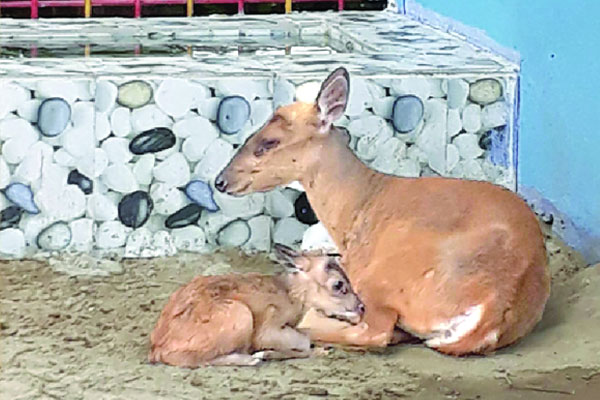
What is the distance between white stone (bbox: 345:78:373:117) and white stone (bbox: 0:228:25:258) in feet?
3.31

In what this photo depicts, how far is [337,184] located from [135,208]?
77 cm

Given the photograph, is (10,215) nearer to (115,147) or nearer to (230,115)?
(115,147)

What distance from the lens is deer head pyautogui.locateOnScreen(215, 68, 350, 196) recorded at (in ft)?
11.2

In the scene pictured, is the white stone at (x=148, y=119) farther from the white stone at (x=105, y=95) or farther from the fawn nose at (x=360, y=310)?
the fawn nose at (x=360, y=310)

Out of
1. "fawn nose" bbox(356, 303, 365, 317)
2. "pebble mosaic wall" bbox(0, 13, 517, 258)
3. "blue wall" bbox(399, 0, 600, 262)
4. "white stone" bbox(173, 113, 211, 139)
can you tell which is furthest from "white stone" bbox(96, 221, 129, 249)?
"blue wall" bbox(399, 0, 600, 262)

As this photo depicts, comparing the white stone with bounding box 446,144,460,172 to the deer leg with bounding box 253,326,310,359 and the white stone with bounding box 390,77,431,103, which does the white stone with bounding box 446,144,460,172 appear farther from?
the deer leg with bounding box 253,326,310,359

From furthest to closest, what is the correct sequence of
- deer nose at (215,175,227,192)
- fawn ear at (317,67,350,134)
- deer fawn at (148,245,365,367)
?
deer nose at (215,175,227,192)
fawn ear at (317,67,350,134)
deer fawn at (148,245,365,367)

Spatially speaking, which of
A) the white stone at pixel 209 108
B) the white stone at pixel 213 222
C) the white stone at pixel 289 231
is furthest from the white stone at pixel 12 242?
the white stone at pixel 289 231

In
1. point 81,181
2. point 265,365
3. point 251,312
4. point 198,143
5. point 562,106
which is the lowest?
point 265,365

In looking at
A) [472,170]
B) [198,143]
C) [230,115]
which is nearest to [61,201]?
[198,143]

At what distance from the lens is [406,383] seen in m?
2.85

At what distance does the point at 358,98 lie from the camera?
398cm

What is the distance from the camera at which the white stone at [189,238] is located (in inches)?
157

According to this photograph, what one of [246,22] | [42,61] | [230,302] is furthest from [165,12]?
[230,302]
